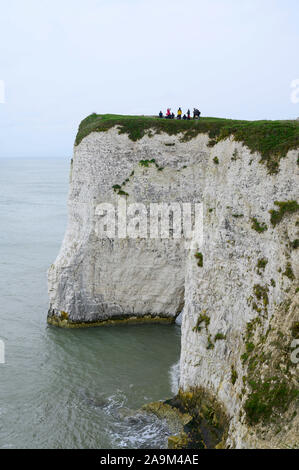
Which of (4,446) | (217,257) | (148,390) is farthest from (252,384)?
(4,446)

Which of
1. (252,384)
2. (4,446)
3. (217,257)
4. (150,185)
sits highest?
(150,185)

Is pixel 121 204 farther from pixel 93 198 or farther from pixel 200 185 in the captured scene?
pixel 200 185

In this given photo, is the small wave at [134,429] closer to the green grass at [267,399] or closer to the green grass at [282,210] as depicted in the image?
the green grass at [267,399]

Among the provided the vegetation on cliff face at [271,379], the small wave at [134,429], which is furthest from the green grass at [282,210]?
the small wave at [134,429]

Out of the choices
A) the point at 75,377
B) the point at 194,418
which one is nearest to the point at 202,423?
the point at 194,418

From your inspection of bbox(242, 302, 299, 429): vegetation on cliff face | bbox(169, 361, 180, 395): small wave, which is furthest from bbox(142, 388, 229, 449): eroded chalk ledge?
bbox(242, 302, 299, 429): vegetation on cliff face

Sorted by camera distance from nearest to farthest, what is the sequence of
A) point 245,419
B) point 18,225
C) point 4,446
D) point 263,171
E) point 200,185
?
point 245,419 → point 263,171 → point 4,446 → point 200,185 → point 18,225

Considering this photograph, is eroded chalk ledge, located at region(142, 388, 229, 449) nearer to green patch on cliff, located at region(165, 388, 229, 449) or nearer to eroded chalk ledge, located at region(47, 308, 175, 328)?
green patch on cliff, located at region(165, 388, 229, 449)
